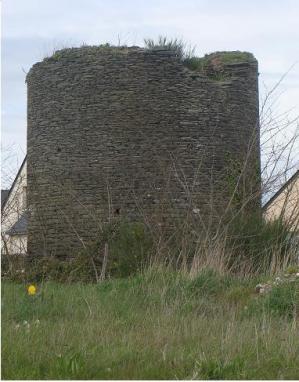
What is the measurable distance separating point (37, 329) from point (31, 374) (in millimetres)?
1042

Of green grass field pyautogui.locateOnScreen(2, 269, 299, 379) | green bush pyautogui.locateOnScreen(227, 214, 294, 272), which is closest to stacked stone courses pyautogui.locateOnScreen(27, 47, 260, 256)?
green bush pyautogui.locateOnScreen(227, 214, 294, 272)

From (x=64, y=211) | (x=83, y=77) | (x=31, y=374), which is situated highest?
(x=83, y=77)

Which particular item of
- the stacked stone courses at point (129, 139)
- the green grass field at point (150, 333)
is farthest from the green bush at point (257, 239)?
the green grass field at point (150, 333)

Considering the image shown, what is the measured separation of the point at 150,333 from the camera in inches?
229

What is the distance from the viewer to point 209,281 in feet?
28.5

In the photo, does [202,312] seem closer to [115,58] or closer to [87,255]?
[87,255]

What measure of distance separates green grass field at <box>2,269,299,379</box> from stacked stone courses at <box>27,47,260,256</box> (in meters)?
6.86

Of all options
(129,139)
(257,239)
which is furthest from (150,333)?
(129,139)

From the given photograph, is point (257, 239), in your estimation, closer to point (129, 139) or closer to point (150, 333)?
point (129, 139)

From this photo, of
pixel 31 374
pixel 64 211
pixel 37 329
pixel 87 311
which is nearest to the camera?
pixel 31 374

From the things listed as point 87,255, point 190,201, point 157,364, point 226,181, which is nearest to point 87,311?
point 157,364

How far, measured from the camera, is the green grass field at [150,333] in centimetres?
490

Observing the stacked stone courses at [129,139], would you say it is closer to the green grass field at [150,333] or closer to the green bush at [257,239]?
the green bush at [257,239]

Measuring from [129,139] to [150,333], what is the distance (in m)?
9.73
